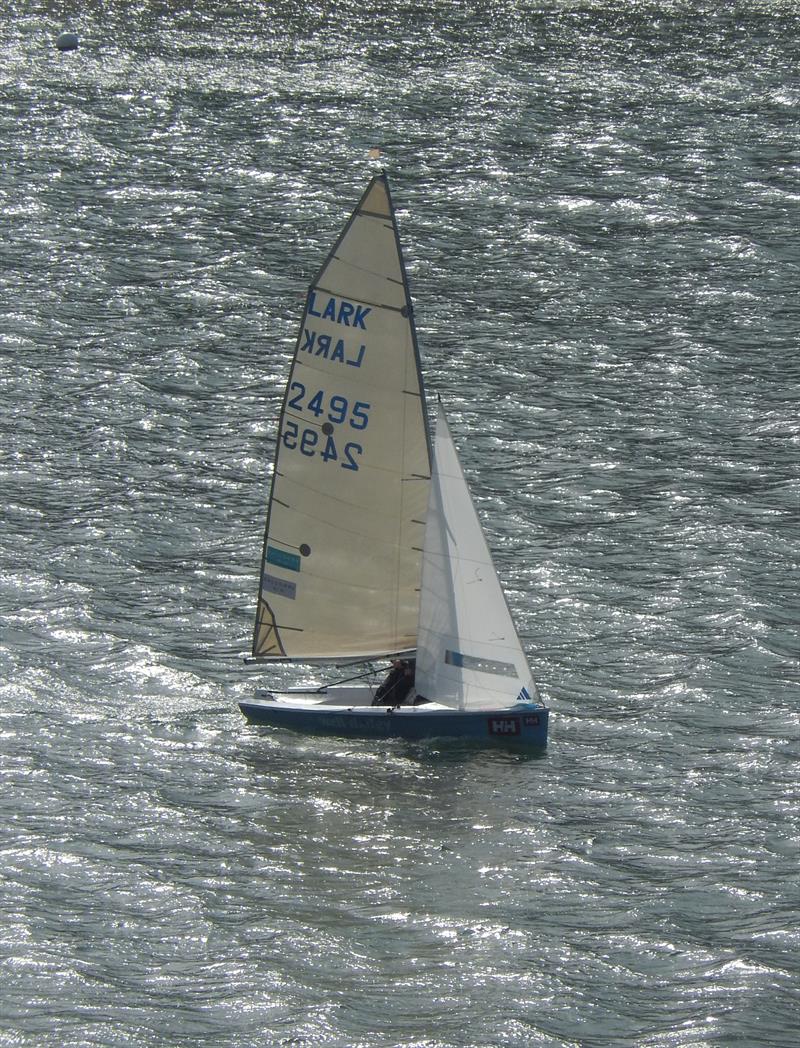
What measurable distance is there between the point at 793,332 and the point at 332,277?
26003mm

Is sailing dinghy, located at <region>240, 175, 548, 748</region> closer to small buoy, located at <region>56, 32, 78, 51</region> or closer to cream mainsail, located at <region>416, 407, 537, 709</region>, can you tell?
cream mainsail, located at <region>416, 407, 537, 709</region>

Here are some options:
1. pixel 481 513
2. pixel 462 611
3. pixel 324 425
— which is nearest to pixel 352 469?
pixel 324 425

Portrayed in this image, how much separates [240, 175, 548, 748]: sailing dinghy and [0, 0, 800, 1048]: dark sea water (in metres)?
1.10

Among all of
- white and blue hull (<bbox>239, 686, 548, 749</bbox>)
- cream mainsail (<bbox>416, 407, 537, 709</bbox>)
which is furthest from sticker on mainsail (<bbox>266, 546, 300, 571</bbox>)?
cream mainsail (<bbox>416, 407, 537, 709</bbox>)

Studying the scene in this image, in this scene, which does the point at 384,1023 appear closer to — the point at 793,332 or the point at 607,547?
the point at 607,547

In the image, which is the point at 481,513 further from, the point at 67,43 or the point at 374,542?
the point at 67,43

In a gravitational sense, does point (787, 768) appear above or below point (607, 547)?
below

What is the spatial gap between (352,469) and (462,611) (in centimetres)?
395

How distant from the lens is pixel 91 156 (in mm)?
77125

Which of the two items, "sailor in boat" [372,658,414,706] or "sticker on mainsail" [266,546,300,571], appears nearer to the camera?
"sailor in boat" [372,658,414,706]

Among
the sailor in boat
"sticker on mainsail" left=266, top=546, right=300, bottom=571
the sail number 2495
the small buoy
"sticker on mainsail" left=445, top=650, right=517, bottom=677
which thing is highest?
the small buoy

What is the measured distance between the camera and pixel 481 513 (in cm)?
4672

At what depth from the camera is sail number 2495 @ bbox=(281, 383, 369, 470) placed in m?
36.6

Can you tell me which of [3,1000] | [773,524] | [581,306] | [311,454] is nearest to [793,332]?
[581,306]
